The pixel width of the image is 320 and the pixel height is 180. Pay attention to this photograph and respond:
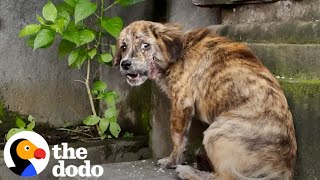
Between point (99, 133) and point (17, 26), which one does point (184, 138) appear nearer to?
point (99, 133)

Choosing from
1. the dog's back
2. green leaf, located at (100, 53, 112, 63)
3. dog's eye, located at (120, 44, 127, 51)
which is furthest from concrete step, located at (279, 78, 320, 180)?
green leaf, located at (100, 53, 112, 63)

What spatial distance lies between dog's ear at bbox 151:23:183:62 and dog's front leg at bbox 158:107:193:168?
39cm

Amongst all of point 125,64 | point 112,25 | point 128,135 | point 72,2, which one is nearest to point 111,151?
point 128,135

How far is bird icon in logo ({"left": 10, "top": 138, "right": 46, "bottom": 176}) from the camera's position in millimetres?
3783

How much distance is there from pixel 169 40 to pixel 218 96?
58 cm

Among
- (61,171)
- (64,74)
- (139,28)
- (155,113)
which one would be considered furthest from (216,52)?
(64,74)

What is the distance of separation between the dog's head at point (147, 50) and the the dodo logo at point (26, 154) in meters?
0.90

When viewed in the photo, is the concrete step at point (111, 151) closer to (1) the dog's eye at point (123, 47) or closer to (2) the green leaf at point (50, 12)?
(2) the green leaf at point (50, 12)

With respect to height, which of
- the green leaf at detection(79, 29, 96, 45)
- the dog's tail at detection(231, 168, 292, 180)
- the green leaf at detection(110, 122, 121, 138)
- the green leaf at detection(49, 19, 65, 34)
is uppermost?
the green leaf at detection(49, 19, 65, 34)

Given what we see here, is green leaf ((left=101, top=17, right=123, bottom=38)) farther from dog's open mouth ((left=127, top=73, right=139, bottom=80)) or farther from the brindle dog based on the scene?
dog's open mouth ((left=127, top=73, right=139, bottom=80))

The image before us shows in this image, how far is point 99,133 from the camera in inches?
206

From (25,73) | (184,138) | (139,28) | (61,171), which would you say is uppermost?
(139,28)

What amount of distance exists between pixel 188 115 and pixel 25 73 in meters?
2.24

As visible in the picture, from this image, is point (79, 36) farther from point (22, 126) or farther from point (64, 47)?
point (22, 126)
